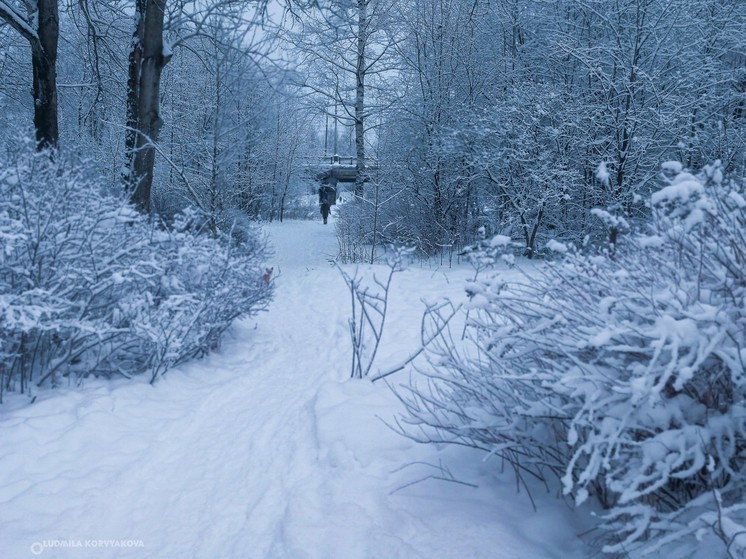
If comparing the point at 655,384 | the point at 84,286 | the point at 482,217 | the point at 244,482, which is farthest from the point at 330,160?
the point at 655,384

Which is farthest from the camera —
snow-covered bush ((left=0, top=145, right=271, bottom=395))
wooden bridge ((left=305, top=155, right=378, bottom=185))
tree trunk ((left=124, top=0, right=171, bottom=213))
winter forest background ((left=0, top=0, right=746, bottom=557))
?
wooden bridge ((left=305, top=155, right=378, bottom=185))

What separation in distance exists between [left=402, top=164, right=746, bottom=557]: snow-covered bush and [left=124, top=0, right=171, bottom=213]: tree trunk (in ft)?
21.4

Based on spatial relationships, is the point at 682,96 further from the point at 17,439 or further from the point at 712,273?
the point at 17,439

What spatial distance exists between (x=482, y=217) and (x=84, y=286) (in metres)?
9.08

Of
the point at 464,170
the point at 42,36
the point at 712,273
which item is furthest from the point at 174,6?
the point at 712,273

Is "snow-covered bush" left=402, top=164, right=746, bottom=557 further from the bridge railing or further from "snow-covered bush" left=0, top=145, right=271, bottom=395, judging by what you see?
the bridge railing

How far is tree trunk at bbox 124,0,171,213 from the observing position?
723 cm

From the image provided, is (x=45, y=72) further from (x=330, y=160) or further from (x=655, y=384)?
(x=330, y=160)

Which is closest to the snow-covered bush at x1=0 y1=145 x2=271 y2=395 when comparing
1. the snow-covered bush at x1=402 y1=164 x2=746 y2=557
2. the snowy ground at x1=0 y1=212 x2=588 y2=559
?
the snowy ground at x1=0 y1=212 x2=588 y2=559

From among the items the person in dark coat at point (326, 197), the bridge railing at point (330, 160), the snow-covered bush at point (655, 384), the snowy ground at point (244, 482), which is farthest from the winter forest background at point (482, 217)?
the person in dark coat at point (326, 197)

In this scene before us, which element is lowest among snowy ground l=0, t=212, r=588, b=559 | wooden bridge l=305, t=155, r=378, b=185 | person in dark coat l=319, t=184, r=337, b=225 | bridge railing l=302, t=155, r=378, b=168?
snowy ground l=0, t=212, r=588, b=559

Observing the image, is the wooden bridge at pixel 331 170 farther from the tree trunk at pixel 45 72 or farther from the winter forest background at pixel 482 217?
the tree trunk at pixel 45 72

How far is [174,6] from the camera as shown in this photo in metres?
7.63

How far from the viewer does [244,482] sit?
2908mm
